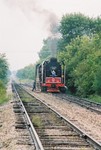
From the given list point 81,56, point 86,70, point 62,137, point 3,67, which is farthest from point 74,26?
point 62,137

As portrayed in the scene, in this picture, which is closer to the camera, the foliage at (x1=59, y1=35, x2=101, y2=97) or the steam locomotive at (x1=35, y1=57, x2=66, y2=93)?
the foliage at (x1=59, y1=35, x2=101, y2=97)

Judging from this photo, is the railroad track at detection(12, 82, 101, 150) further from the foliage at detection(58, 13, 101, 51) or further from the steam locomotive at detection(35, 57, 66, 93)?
the foliage at detection(58, 13, 101, 51)

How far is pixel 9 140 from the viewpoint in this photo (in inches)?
470

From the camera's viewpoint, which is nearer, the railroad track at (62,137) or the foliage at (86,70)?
the railroad track at (62,137)

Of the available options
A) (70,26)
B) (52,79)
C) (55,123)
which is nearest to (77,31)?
(70,26)

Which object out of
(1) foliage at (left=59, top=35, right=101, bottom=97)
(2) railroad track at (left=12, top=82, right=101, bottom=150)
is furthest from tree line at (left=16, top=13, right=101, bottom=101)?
(2) railroad track at (left=12, top=82, right=101, bottom=150)

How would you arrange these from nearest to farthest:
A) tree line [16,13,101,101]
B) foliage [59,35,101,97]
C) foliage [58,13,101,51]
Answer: foliage [59,35,101,97] → tree line [16,13,101,101] → foliage [58,13,101,51]

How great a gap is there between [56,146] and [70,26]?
187 ft

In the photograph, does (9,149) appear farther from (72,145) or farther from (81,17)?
(81,17)

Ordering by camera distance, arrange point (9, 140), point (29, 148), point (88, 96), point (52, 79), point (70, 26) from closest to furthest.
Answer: point (29, 148)
point (9, 140)
point (88, 96)
point (52, 79)
point (70, 26)

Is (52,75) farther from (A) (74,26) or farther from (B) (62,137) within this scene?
(B) (62,137)

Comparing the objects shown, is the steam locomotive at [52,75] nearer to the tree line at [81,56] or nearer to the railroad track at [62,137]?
the tree line at [81,56]

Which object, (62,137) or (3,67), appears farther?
(3,67)

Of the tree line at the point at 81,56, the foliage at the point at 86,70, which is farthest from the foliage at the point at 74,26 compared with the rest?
the foliage at the point at 86,70
